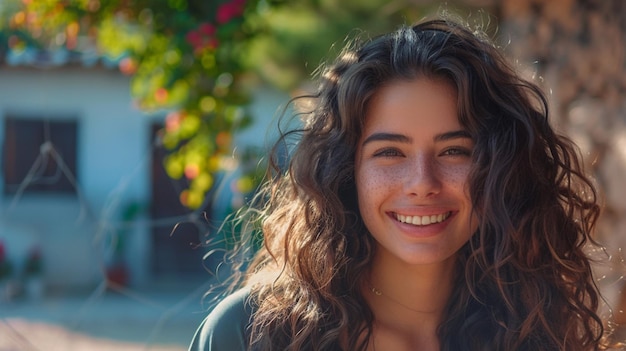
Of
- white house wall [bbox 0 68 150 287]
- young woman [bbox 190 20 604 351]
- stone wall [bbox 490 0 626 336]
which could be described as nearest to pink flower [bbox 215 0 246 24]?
stone wall [bbox 490 0 626 336]

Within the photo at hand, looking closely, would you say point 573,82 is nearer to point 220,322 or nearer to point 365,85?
point 365,85

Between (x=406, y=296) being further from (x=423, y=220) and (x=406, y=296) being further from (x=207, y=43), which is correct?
(x=207, y=43)

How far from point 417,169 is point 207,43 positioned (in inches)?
83.1

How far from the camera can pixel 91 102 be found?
752 centimetres

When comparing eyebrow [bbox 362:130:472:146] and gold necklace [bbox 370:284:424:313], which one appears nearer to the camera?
eyebrow [bbox 362:130:472:146]

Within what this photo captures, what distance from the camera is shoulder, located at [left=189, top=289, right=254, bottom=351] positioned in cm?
146

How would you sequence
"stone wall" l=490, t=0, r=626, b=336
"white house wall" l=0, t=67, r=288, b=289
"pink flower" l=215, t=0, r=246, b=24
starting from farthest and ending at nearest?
1. "white house wall" l=0, t=67, r=288, b=289
2. "pink flower" l=215, t=0, r=246, b=24
3. "stone wall" l=490, t=0, r=626, b=336

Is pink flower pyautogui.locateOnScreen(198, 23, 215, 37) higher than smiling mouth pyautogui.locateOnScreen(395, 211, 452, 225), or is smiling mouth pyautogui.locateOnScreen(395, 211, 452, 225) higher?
pink flower pyautogui.locateOnScreen(198, 23, 215, 37)

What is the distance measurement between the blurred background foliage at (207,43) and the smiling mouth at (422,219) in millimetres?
1848

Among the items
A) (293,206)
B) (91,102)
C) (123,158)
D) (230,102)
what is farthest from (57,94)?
(293,206)

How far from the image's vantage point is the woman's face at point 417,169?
146 centimetres

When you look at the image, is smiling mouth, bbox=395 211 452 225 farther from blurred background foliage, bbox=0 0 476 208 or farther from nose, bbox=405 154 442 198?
blurred background foliage, bbox=0 0 476 208

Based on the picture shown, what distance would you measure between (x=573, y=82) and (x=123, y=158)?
17.1 ft

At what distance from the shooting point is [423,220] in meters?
1.47
